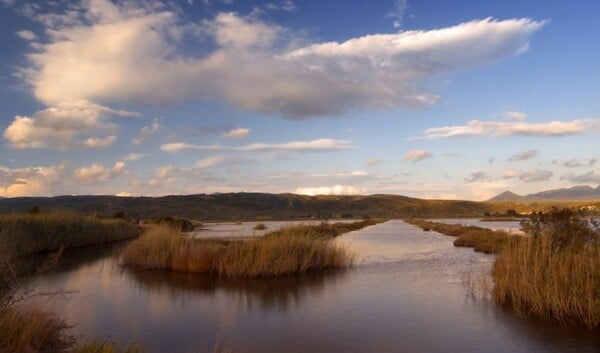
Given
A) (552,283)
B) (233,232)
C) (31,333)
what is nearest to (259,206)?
(233,232)

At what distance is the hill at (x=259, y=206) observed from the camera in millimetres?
108000

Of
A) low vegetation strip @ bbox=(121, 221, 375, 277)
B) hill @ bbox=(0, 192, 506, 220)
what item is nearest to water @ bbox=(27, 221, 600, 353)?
low vegetation strip @ bbox=(121, 221, 375, 277)

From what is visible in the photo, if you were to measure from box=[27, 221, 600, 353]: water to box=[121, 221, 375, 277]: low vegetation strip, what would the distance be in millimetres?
805

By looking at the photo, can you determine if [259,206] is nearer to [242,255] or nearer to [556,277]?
[242,255]

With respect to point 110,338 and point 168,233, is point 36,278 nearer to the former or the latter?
point 168,233

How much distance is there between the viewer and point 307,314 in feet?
39.8

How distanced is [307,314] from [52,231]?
21.4m

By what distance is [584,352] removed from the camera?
8680 mm

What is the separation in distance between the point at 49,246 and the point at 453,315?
2272 cm

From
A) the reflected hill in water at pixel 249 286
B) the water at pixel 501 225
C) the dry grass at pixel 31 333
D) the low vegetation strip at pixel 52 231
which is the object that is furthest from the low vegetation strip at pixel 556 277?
the water at pixel 501 225

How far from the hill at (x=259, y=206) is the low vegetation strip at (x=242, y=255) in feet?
246

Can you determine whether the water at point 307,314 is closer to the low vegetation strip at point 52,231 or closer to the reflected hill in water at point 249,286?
the reflected hill in water at point 249,286

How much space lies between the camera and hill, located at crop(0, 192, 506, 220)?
108 m

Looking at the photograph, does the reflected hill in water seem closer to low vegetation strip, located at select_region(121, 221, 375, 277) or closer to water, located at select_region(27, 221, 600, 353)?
water, located at select_region(27, 221, 600, 353)
